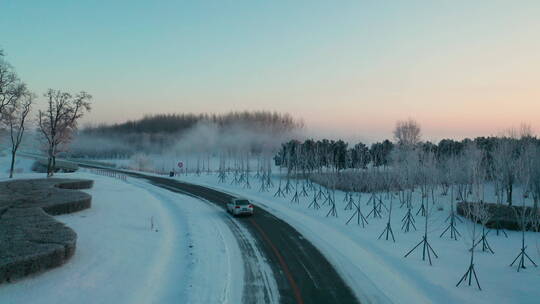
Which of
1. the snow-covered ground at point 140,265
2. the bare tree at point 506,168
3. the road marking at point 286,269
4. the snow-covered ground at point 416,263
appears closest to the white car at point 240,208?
the snow-covered ground at point 140,265

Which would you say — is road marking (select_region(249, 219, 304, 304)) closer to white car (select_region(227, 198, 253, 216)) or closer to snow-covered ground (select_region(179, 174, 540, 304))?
snow-covered ground (select_region(179, 174, 540, 304))

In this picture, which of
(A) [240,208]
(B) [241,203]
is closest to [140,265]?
(A) [240,208]

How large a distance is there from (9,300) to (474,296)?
16.2 metres

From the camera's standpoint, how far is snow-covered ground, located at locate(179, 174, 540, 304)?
14.0 metres

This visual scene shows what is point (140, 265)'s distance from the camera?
15906 mm

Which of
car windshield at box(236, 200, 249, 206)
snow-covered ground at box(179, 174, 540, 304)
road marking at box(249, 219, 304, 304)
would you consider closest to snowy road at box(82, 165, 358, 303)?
road marking at box(249, 219, 304, 304)

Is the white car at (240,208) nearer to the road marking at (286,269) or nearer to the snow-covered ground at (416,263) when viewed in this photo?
the snow-covered ground at (416,263)

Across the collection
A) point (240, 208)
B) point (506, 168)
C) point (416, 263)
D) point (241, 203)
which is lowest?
point (416, 263)

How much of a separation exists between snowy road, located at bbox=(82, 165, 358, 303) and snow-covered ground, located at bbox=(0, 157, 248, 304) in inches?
26.4

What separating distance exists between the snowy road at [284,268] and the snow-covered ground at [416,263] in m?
0.77

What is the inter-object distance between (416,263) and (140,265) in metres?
13.0

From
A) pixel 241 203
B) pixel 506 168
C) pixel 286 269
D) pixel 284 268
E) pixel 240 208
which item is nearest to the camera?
pixel 286 269

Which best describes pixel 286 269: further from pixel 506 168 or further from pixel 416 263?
pixel 506 168

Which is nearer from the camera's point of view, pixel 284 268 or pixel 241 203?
pixel 284 268
